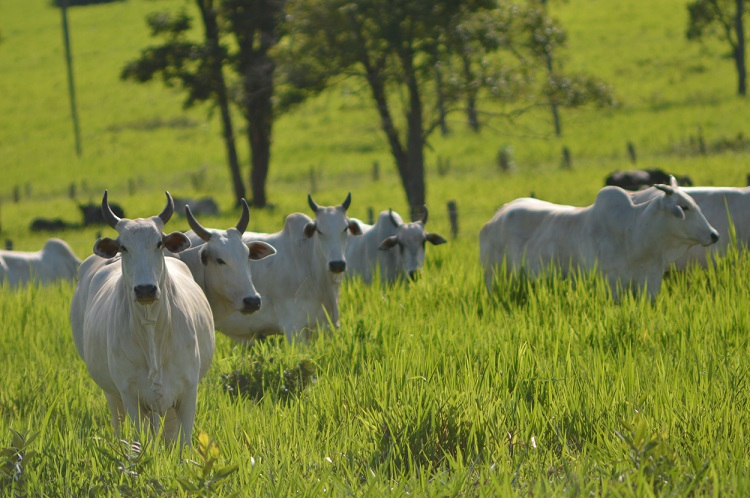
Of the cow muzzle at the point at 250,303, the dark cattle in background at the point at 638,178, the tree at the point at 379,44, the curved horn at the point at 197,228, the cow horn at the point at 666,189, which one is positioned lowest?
the dark cattle in background at the point at 638,178

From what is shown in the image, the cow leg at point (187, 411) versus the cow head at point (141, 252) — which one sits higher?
the cow head at point (141, 252)

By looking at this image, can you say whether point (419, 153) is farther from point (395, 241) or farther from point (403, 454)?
point (403, 454)

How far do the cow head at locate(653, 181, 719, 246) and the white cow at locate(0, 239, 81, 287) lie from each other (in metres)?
7.65

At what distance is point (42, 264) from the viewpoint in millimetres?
12625

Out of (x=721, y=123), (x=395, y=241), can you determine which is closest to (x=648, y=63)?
(x=721, y=123)

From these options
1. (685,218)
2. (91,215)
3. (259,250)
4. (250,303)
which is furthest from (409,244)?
(91,215)

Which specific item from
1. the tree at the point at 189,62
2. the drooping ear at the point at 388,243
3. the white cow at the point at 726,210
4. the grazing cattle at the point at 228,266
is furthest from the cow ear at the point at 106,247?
the tree at the point at 189,62

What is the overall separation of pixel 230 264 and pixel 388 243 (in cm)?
370

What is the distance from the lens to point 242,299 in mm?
5449

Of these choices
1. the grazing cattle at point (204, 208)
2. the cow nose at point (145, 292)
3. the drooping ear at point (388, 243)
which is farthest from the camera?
the grazing cattle at point (204, 208)

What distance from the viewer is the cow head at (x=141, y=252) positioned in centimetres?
441

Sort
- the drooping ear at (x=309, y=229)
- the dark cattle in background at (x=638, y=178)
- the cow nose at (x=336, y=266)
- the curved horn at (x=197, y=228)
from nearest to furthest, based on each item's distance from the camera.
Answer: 1. the curved horn at (x=197, y=228)
2. the cow nose at (x=336, y=266)
3. the drooping ear at (x=309, y=229)
4. the dark cattle in background at (x=638, y=178)

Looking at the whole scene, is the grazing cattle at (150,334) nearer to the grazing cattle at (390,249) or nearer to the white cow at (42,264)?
the grazing cattle at (390,249)

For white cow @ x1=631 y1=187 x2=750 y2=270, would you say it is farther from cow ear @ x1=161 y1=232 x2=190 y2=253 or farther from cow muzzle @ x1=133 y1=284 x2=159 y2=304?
cow muzzle @ x1=133 y1=284 x2=159 y2=304
